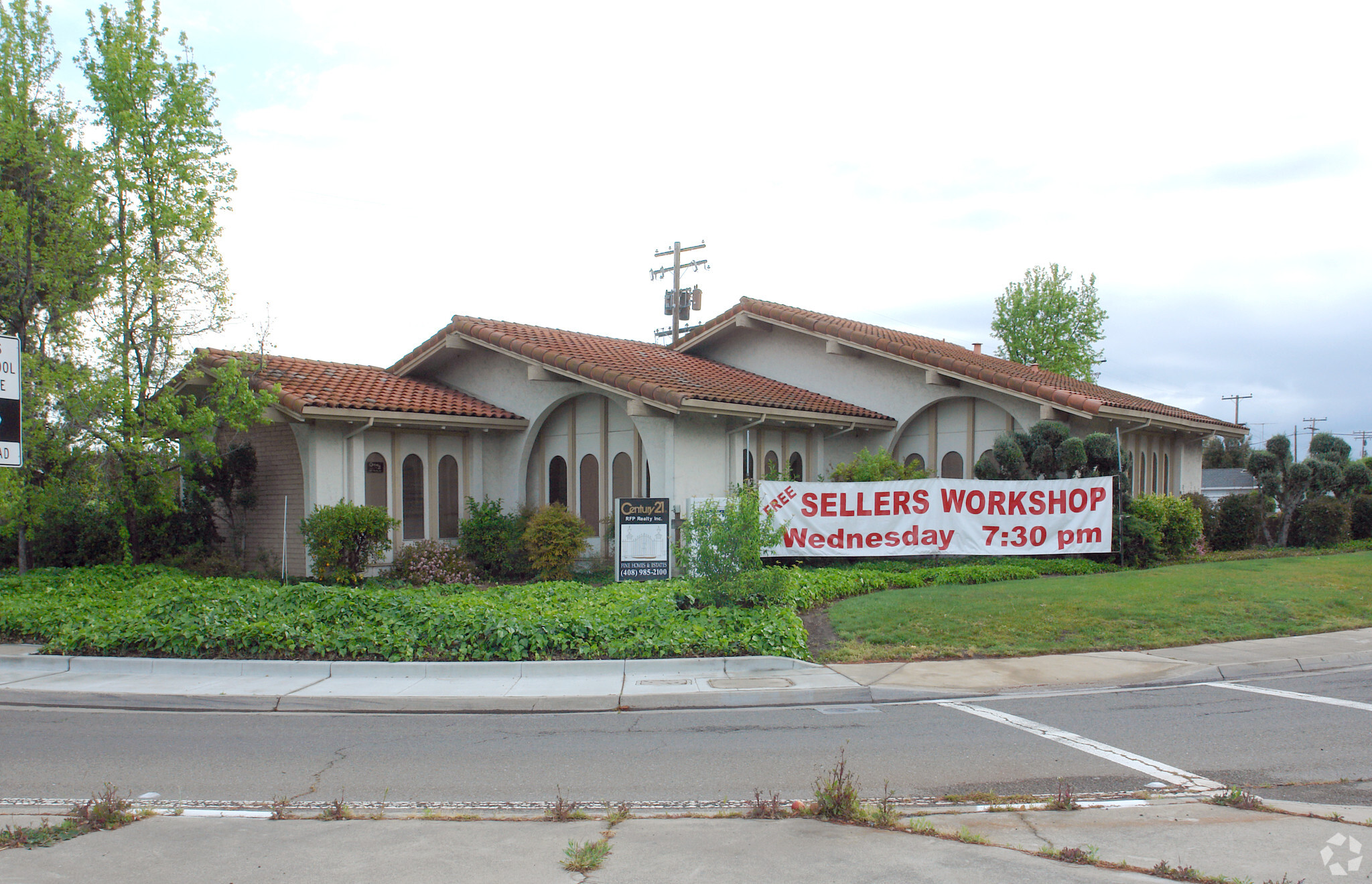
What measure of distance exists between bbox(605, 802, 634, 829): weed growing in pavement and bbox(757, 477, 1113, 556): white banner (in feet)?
36.6

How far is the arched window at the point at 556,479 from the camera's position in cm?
1916

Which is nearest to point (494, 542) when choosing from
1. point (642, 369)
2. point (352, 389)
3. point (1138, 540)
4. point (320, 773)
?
point (352, 389)

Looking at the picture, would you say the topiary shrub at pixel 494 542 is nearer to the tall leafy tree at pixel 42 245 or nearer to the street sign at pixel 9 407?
the tall leafy tree at pixel 42 245

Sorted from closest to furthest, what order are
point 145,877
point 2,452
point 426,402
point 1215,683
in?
1. point 145,877
2. point 2,452
3. point 1215,683
4. point 426,402

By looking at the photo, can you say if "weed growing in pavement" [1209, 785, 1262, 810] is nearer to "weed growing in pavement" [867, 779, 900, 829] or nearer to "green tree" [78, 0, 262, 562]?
"weed growing in pavement" [867, 779, 900, 829]

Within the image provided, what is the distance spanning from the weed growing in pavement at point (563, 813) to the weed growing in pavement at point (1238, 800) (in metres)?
3.83

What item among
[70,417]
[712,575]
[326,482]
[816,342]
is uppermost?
[816,342]

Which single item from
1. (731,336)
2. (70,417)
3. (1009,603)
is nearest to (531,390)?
(731,336)

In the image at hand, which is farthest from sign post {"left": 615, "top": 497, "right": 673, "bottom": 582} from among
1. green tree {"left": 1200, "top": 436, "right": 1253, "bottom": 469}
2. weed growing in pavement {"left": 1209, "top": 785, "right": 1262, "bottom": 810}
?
green tree {"left": 1200, "top": 436, "right": 1253, "bottom": 469}

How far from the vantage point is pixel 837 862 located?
15.4 ft

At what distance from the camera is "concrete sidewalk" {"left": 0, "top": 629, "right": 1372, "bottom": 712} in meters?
8.92

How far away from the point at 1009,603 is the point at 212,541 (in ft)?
50.1

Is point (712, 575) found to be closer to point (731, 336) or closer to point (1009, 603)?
point (1009, 603)

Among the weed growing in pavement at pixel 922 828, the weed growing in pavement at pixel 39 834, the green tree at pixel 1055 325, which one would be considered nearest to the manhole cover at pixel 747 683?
the weed growing in pavement at pixel 922 828
